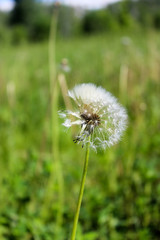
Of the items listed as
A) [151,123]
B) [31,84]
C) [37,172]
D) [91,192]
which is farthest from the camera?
[31,84]

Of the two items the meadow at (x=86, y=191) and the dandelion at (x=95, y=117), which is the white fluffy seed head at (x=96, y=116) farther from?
the meadow at (x=86, y=191)

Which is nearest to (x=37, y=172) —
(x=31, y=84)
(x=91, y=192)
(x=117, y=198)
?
(x=91, y=192)

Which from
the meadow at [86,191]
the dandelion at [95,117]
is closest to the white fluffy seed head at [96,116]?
the dandelion at [95,117]

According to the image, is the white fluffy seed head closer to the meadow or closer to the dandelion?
the dandelion

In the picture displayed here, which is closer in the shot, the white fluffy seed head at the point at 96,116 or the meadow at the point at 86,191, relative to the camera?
the white fluffy seed head at the point at 96,116

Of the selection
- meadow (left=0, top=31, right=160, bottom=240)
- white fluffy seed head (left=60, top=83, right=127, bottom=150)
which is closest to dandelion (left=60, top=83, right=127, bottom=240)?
white fluffy seed head (left=60, top=83, right=127, bottom=150)

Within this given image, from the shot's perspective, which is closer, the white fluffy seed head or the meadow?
the white fluffy seed head

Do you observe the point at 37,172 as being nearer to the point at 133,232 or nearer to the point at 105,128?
the point at 133,232
